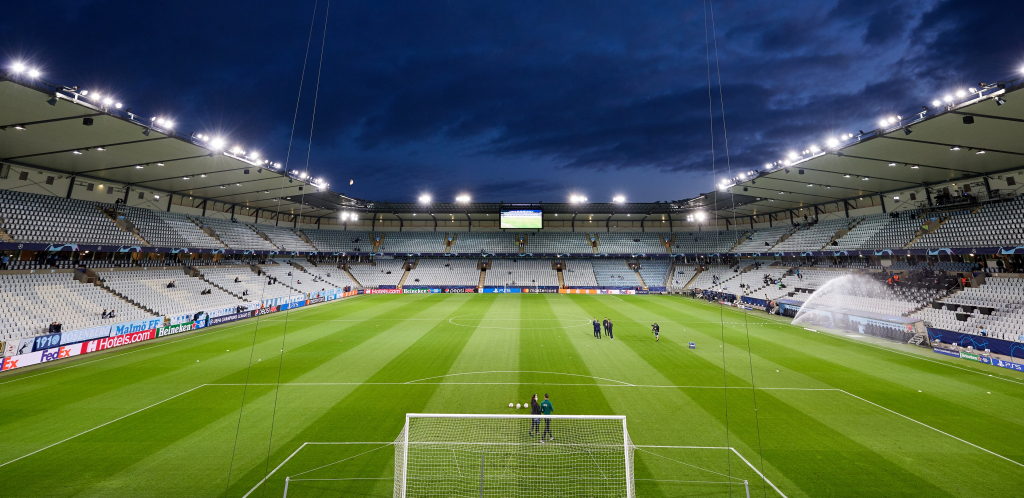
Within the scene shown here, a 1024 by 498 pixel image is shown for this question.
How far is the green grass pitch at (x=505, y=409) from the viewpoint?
7.06 meters

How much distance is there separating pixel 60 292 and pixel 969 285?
57339mm

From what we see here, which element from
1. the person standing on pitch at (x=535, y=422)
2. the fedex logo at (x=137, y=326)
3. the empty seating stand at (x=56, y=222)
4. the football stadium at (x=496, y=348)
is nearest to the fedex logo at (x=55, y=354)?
the football stadium at (x=496, y=348)

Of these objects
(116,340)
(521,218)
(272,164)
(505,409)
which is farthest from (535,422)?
(521,218)

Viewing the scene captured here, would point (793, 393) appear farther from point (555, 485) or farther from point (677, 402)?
point (555, 485)

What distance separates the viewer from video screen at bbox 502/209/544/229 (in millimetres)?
49281

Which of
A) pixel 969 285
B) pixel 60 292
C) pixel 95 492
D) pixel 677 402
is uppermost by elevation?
pixel 969 285

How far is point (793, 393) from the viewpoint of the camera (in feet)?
38.6

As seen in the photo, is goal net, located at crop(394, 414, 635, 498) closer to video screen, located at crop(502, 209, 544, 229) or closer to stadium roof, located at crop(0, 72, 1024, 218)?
stadium roof, located at crop(0, 72, 1024, 218)

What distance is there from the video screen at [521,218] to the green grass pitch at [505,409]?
30364mm

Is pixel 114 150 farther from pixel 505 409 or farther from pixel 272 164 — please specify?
pixel 505 409

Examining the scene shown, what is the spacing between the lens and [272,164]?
28828 mm

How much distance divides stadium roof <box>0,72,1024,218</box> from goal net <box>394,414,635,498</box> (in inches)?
614

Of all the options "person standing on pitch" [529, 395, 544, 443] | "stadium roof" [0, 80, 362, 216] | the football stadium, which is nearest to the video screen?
the football stadium

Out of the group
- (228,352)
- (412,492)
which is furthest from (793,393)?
(228,352)
